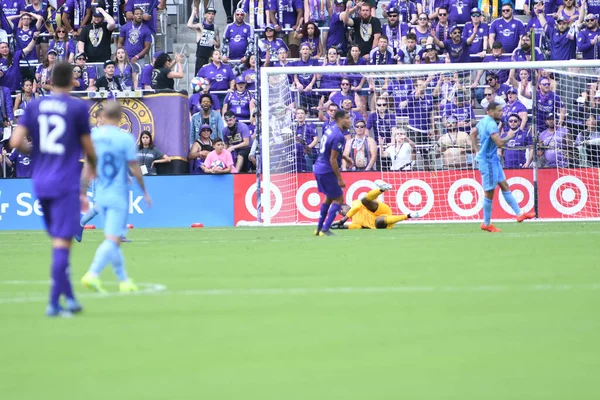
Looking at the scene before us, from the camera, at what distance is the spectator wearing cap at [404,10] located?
87.4ft

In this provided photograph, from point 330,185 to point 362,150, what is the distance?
5218mm

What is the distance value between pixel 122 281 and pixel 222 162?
14.6 meters

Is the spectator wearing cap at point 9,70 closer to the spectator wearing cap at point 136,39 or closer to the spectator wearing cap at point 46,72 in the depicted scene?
the spectator wearing cap at point 46,72

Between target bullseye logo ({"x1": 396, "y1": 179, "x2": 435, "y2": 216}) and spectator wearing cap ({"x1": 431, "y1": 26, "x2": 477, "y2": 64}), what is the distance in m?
3.36

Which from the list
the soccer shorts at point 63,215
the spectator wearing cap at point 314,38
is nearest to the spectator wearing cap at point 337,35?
the spectator wearing cap at point 314,38

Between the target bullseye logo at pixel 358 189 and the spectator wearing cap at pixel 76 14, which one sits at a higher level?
the spectator wearing cap at pixel 76 14

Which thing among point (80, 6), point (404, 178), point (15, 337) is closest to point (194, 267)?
point (15, 337)

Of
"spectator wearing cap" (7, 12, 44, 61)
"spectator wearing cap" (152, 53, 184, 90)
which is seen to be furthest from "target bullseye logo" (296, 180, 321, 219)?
"spectator wearing cap" (7, 12, 44, 61)

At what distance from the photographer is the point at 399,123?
2445 cm

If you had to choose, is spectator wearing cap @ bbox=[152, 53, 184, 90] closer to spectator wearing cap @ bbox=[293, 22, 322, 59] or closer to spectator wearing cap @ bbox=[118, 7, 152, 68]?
spectator wearing cap @ bbox=[118, 7, 152, 68]

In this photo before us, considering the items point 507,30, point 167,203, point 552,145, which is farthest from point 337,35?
point 552,145

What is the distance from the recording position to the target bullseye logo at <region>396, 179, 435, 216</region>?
2383 cm

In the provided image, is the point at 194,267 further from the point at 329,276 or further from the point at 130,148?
the point at 130,148

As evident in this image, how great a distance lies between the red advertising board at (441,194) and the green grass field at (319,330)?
9.12m
